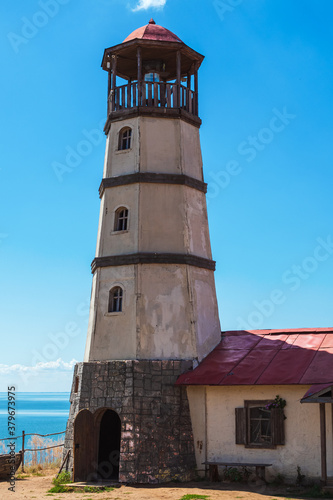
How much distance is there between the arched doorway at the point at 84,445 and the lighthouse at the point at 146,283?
29mm

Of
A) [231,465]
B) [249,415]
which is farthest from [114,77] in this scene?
[231,465]

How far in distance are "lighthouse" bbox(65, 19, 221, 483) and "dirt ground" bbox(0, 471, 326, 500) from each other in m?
0.75

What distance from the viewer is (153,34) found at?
71.0 ft

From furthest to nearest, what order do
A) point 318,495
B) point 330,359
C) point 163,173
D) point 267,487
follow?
point 163,173 → point 330,359 → point 267,487 → point 318,495

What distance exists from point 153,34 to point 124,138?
12.4ft

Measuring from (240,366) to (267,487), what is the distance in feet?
11.4

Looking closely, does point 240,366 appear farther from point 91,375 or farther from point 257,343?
point 91,375

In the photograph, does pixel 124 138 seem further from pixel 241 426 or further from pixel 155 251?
pixel 241 426

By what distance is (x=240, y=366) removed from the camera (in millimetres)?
18438

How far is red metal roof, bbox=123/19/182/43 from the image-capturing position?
21422 millimetres

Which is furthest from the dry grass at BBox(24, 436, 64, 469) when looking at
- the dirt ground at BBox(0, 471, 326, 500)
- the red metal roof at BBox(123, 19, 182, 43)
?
the red metal roof at BBox(123, 19, 182, 43)

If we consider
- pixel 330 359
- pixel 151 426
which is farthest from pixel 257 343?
pixel 151 426

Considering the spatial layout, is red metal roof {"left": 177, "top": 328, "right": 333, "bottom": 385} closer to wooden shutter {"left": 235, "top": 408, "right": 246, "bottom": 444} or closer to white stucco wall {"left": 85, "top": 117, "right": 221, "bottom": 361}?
white stucco wall {"left": 85, "top": 117, "right": 221, "bottom": 361}

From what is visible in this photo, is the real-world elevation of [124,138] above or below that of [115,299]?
above
